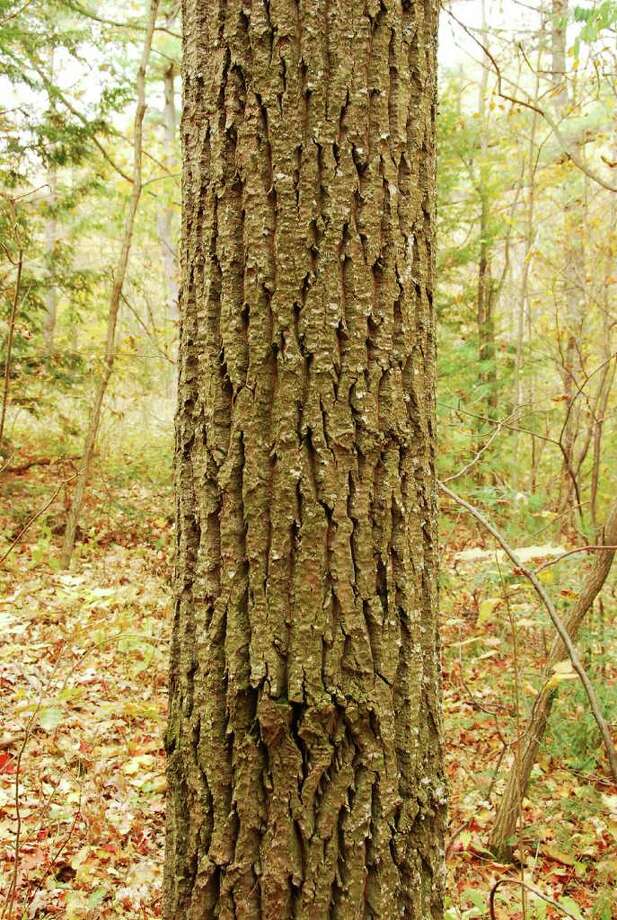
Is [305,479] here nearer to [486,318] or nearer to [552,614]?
[552,614]

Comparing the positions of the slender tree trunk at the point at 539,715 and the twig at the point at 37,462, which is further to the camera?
the twig at the point at 37,462

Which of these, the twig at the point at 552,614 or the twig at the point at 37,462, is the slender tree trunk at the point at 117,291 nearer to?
the twig at the point at 37,462

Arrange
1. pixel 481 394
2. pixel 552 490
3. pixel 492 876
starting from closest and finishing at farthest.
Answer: pixel 492 876 → pixel 481 394 → pixel 552 490

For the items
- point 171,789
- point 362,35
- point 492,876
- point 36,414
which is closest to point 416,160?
point 362,35

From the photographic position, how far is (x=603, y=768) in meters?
3.98

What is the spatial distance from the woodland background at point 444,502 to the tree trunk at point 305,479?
798 millimetres

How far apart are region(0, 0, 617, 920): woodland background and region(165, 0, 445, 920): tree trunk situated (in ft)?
2.62

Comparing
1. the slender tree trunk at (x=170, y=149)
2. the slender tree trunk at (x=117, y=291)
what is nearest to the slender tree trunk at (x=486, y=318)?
the slender tree trunk at (x=117, y=291)

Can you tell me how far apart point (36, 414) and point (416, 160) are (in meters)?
6.32

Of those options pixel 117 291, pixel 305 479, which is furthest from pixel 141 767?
pixel 117 291

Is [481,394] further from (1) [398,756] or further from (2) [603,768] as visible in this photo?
(1) [398,756]

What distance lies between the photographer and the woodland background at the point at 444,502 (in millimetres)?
3104

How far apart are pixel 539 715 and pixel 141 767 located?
2.01m

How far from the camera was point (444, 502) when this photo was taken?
725 centimetres
